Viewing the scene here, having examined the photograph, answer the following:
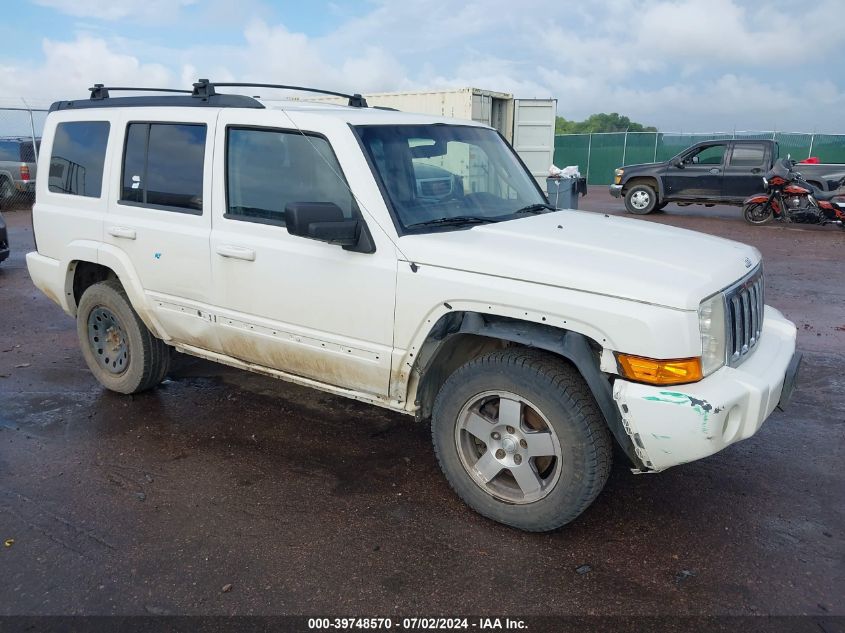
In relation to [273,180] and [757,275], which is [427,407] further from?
[757,275]

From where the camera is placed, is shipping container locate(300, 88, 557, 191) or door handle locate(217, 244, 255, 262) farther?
shipping container locate(300, 88, 557, 191)

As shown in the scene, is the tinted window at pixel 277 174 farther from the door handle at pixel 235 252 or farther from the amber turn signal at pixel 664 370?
the amber turn signal at pixel 664 370

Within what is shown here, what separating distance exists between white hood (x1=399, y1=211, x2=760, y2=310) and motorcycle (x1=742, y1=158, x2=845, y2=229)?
12.6m

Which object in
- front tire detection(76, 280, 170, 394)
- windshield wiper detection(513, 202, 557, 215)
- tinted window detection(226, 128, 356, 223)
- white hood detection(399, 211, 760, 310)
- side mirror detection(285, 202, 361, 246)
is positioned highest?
tinted window detection(226, 128, 356, 223)

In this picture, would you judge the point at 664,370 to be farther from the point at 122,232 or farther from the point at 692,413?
the point at 122,232

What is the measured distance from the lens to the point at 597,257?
3.22 m

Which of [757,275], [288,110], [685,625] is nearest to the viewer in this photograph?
[685,625]

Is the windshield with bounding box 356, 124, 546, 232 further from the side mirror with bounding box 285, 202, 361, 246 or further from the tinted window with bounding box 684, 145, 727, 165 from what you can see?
the tinted window with bounding box 684, 145, 727, 165

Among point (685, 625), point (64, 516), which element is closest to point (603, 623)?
point (685, 625)

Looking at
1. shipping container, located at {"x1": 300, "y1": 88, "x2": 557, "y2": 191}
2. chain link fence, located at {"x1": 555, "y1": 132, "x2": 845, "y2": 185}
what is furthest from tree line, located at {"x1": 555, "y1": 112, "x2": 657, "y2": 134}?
shipping container, located at {"x1": 300, "y1": 88, "x2": 557, "y2": 191}

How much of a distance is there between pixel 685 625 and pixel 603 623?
0.32 metres

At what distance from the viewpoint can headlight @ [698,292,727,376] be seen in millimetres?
2975

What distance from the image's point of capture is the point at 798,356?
12.2 feet

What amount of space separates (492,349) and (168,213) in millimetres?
2279
